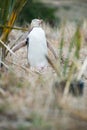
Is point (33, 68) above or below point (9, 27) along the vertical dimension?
below

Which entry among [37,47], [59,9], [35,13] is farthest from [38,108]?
[59,9]

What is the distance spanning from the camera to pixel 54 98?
5.58 meters

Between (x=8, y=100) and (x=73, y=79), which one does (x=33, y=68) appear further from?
(x=8, y=100)

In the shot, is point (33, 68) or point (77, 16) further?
point (77, 16)

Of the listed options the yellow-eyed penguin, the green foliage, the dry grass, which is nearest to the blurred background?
the green foliage

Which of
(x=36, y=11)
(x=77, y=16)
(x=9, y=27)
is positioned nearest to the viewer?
(x=9, y=27)

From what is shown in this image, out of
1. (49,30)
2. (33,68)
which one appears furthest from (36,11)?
(33,68)

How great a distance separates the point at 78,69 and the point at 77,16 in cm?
2209

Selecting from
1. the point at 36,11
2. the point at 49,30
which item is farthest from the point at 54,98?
the point at 36,11

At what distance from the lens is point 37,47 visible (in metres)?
8.31

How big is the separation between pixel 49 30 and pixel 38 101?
8713 mm

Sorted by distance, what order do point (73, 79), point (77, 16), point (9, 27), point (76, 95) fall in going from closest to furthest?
point (76, 95) → point (73, 79) → point (9, 27) → point (77, 16)

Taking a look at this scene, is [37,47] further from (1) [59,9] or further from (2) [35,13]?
(1) [59,9]

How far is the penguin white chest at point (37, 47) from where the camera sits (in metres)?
8.30
